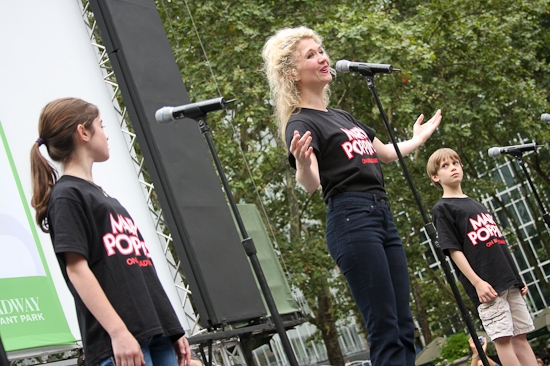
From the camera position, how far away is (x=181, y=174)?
6262mm

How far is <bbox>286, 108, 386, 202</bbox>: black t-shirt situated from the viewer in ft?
10.3

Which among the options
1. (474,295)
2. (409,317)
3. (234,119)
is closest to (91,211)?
(409,317)

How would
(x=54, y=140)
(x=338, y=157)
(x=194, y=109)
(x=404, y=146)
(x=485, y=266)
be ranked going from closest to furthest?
1. (x=54, y=140)
2. (x=194, y=109)
3. (x=338, y=157)
4. (x=404, y=146)
5. (x=485, y=266)

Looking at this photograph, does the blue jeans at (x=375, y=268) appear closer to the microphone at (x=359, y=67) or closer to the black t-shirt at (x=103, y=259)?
the black t-shirt at (x=103, y=259)

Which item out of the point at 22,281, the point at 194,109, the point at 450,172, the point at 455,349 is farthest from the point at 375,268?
the point at 455,349

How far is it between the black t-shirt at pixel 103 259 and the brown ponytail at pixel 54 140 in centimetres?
8

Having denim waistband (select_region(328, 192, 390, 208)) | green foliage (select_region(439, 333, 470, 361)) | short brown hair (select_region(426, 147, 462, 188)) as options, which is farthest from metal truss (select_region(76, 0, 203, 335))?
green foliage (select_region(439, 333, 470, 361))

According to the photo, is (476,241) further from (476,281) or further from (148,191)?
(148,191)

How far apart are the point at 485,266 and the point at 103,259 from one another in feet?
8.81

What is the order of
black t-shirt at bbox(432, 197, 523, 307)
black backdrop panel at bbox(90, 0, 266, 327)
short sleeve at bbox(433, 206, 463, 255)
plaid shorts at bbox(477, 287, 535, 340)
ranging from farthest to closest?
black backdrop panel at bbox(90, 0, 266, 327)
short sleeve at bbox(433, 206, 463, 255)
black t-shirt at bbox(432, 197, 523, 307)
plaid shorts at bbox(477, 287, 535, 340)

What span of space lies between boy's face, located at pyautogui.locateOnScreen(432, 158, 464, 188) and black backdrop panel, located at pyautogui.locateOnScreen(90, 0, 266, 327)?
91.4 inches

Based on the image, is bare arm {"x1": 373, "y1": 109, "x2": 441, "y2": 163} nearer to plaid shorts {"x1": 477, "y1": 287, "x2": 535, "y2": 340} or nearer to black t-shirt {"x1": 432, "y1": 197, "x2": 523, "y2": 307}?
black t-shirt {"x1": 432, "y1": 197, "x2": 523, "y2": 307}

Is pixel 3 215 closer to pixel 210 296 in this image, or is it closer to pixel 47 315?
pixel 47 315

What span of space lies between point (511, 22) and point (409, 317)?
12.6 m
